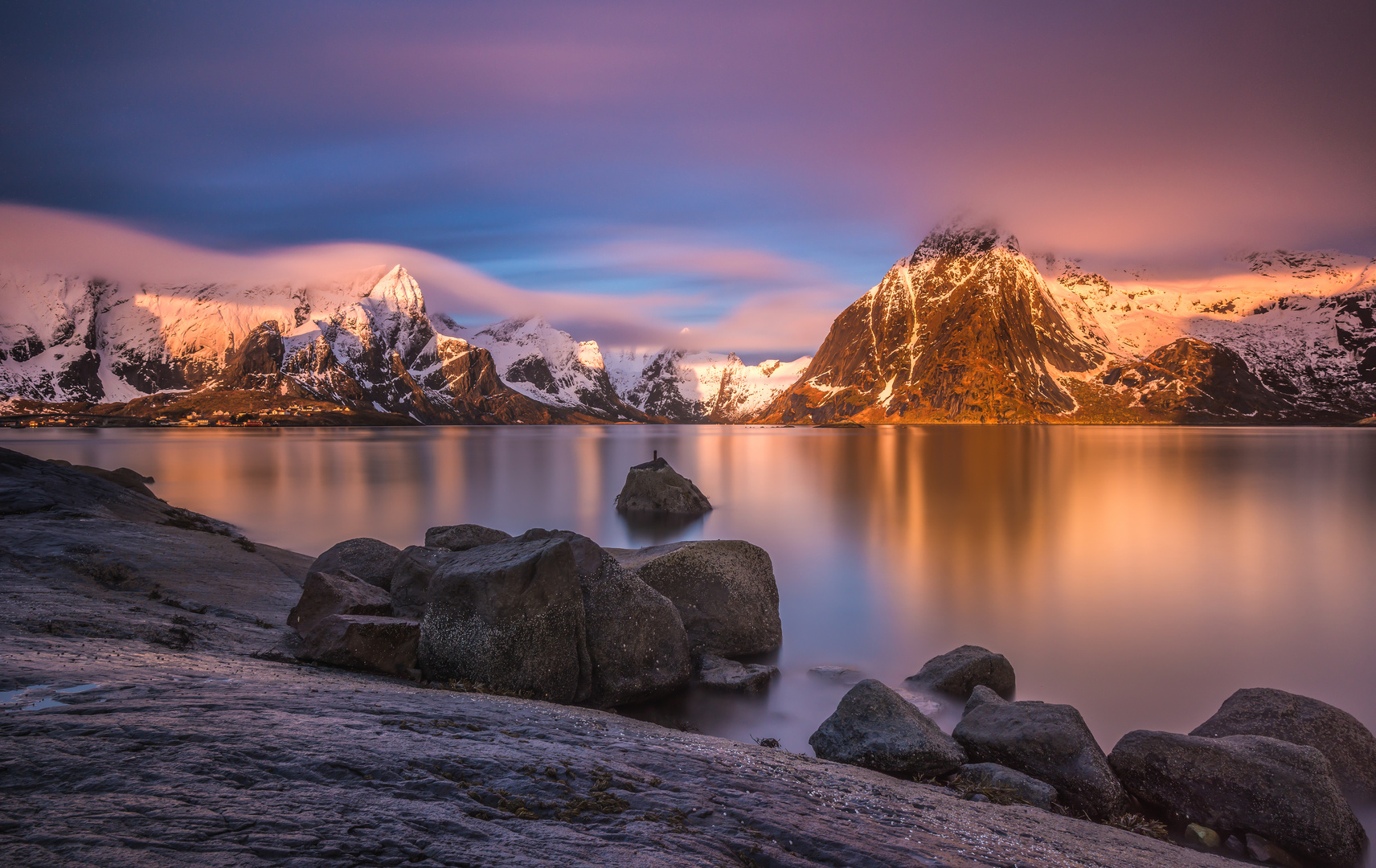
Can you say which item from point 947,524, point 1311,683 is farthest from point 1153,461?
point 1311,683

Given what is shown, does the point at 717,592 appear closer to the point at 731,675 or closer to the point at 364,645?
the point at 731,675

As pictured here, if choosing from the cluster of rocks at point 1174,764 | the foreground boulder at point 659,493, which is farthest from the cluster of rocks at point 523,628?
the foreground boulder at point 659,493

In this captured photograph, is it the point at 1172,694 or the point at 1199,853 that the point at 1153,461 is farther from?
the point at 1199,853

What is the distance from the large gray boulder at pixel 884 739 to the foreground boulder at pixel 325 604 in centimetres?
723

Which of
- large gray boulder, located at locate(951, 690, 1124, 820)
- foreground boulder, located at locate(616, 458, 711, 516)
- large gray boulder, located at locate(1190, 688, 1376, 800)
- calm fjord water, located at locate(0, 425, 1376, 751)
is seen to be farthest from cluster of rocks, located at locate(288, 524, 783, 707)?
foreground boulder, located at locate(616, 458, 711, 516)

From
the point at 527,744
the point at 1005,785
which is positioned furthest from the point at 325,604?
the point at 1005,785

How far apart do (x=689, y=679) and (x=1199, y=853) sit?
7.34 metres

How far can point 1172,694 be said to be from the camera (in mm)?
13102

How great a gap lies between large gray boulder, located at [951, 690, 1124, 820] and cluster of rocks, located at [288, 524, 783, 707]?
4.27m

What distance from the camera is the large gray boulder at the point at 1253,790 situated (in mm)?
7770

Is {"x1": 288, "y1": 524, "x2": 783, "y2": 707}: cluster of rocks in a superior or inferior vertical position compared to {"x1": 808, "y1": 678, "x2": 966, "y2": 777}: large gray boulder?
superior

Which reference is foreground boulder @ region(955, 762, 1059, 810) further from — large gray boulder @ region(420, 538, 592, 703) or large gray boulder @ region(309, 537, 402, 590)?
large gray boulder @ region(309, 537, 402, 590)

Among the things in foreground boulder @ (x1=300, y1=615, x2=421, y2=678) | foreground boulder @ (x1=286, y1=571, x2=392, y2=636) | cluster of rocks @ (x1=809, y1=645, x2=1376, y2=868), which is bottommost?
cluster of rocks @ (x1=809, y1=645, x2=1376, y2=868)

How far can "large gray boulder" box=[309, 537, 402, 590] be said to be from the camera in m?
15.7
